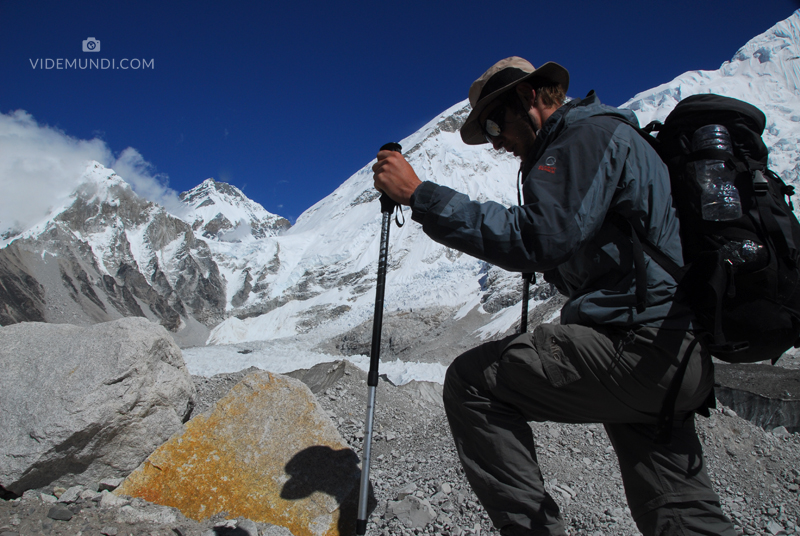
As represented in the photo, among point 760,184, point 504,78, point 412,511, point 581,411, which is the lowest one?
point 412,511

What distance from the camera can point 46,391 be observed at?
358 centimetres

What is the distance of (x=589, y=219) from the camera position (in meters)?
1.53

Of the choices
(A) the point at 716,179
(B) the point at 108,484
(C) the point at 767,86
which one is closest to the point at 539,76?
(A) the point at 716,179

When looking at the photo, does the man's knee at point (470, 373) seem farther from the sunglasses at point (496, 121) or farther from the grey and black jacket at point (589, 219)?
the sunglasses at point (496, 121)

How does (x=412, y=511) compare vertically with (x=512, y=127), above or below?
below

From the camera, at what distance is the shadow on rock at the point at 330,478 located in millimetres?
3209

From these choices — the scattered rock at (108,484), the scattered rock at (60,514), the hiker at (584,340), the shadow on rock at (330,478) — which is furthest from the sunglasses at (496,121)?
the scattered rock at (108,484)

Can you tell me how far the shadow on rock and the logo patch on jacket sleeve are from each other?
2732 millimetres

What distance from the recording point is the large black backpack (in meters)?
1.52

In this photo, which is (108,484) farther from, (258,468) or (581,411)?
(581,411)

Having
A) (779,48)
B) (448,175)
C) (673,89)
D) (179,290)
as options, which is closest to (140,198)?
(179,290)

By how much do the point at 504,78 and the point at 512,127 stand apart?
0.22 meters

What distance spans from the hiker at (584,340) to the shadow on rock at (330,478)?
1781 mm

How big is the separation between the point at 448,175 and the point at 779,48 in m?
53.0
